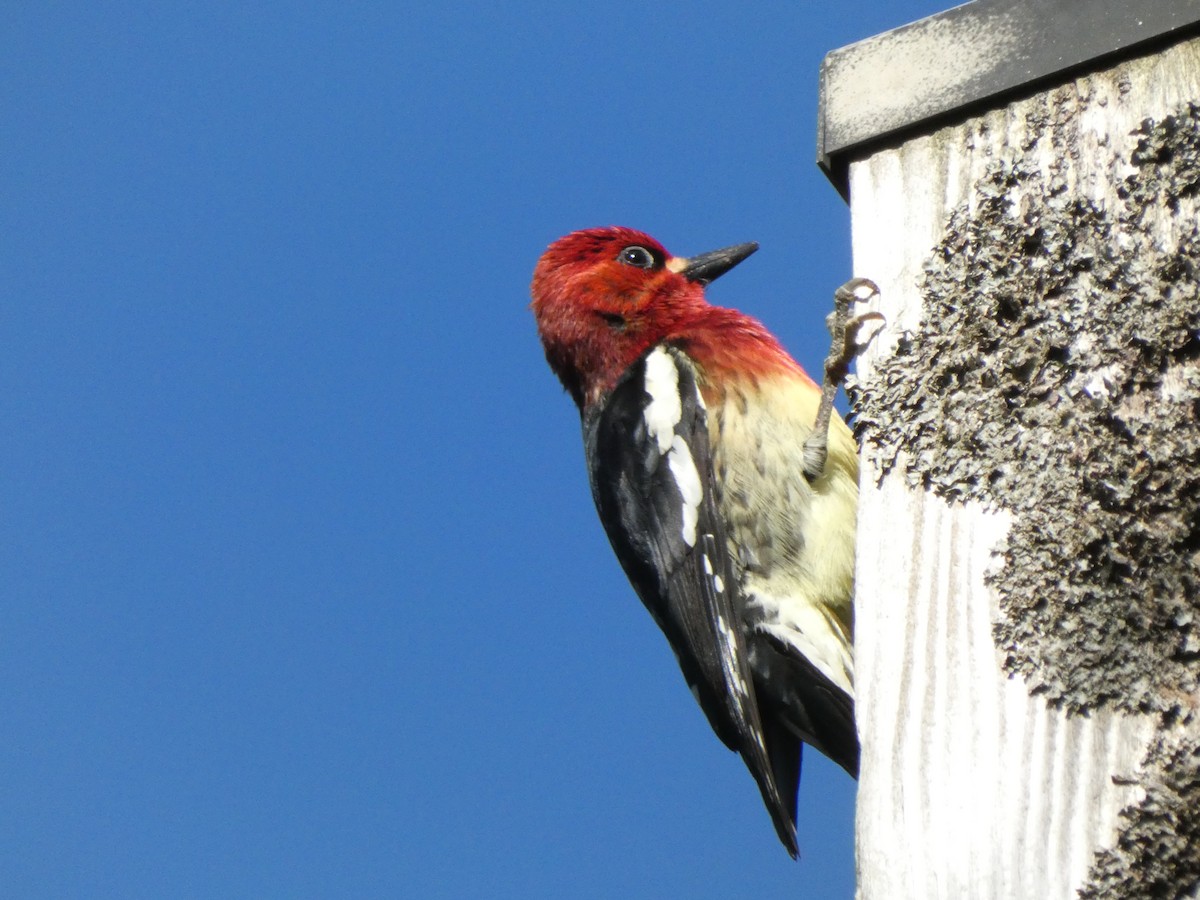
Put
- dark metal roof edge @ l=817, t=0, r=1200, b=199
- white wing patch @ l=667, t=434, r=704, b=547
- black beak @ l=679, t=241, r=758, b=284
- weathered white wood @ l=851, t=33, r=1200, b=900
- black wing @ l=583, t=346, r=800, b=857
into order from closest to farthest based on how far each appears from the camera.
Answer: weathered white wood @ l=851, t=33, r=1200, b=900 < dark metal roof edge @ l=817, t=0, r=1200, b=199 < black wing @ l=583, t=346, r=800, b=857 < white wing patch @ l=667, t=434, r=704, b=547 < black beak @ l=679, t=241, r=758, b=284

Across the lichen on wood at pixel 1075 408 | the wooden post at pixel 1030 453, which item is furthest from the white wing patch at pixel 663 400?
the lichen on wood at pixel 1075 408

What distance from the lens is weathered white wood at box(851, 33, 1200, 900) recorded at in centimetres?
161

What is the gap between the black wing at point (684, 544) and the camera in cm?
320

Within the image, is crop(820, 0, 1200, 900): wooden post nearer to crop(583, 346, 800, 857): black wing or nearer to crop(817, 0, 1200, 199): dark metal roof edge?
crop(817, 0, 1200, 199): dark metal roof edge

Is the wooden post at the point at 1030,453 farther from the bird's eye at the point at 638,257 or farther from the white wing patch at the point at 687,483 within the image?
the bird's eye at the point at 638,257

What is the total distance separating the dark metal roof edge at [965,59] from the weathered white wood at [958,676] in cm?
3

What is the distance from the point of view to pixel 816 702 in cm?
324

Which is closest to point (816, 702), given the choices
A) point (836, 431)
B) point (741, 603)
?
point (741, 603)

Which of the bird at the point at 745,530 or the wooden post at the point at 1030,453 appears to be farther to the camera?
the bird at the point at 745,530

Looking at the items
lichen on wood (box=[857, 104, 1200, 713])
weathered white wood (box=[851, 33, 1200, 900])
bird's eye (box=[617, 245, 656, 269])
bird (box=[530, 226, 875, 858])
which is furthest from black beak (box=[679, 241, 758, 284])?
lichen on wood (box=[857, 104, 1200, 713])

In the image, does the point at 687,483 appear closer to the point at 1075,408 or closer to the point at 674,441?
the point at 674,441

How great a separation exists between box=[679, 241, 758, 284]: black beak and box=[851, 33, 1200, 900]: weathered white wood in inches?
79.0

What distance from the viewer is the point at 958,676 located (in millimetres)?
1771

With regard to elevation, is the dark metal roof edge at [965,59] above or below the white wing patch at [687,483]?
above
